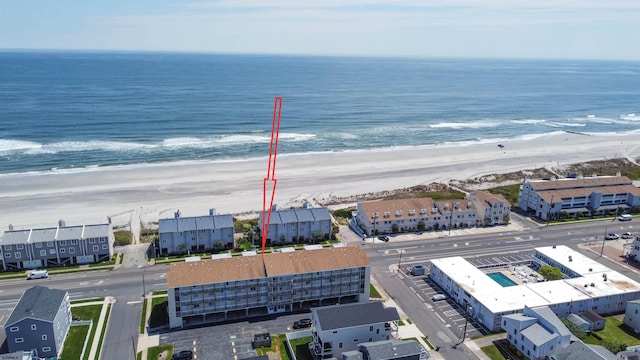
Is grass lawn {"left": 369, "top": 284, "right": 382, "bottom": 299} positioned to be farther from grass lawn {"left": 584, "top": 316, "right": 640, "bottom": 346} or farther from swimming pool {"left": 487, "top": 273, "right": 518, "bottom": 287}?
grass lawn {"left": 584, "top": 316, "right": 640, "bottom": 346}

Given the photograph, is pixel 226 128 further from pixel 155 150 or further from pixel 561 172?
pixel 561 172

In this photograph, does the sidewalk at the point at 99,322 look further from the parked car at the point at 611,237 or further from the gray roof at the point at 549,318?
the parked car at the point at 611,237

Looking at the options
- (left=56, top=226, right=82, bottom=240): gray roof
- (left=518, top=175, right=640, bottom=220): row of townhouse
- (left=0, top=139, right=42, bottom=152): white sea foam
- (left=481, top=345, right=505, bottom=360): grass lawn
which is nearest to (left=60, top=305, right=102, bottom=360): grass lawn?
(left=56, top=226, right=82, bottom=240): gray roof

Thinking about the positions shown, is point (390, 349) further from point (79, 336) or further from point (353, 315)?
point (79, 336)

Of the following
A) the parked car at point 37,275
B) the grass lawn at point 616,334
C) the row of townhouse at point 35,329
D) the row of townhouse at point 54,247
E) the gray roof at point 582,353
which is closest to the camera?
the gray roof at point 582,353

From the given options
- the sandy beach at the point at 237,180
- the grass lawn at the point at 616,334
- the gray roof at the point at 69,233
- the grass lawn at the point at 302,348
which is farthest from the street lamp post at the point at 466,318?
the gray roof at the point at 69,233

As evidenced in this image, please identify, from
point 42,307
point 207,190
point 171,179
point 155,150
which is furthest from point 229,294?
point 155,150

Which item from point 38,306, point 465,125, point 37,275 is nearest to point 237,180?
point 37,275
